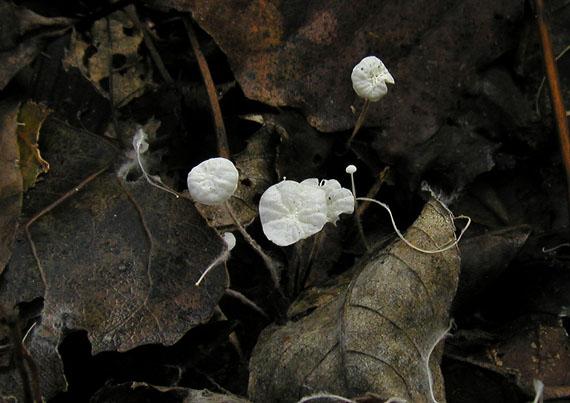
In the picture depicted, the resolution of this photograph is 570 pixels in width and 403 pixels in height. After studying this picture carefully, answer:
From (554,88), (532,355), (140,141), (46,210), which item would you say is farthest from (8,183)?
(554,88)

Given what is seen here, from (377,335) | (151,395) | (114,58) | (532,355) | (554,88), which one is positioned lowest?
(151,395)

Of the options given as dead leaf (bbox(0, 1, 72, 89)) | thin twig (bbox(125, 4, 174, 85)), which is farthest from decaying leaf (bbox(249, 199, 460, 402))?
dead leaf (bbox(0, 1, 72, 89))

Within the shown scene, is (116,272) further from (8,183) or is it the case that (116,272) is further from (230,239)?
(8,183)

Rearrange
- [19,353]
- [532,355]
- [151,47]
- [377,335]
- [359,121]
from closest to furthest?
[19,353] → [377,335] → [532,355] → [359,121] → [151,47]

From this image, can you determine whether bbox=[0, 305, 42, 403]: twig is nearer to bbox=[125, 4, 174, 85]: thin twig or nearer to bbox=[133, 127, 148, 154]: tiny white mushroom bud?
Result: bbox=[133, 127, 148, 154]: tiny white mushroom bud

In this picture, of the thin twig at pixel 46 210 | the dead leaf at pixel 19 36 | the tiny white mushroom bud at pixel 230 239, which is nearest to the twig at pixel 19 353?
the thin twig at pixel 46 210

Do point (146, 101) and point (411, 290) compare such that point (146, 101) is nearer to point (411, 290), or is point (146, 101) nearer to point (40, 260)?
point (40, 260)

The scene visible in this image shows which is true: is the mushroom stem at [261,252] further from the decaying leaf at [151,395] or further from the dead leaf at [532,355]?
the dead leaf at [532,355]

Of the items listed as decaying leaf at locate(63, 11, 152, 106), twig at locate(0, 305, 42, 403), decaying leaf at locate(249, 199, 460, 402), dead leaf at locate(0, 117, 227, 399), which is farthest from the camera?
decaying leaf at locate(63, 11, 152, 106)
